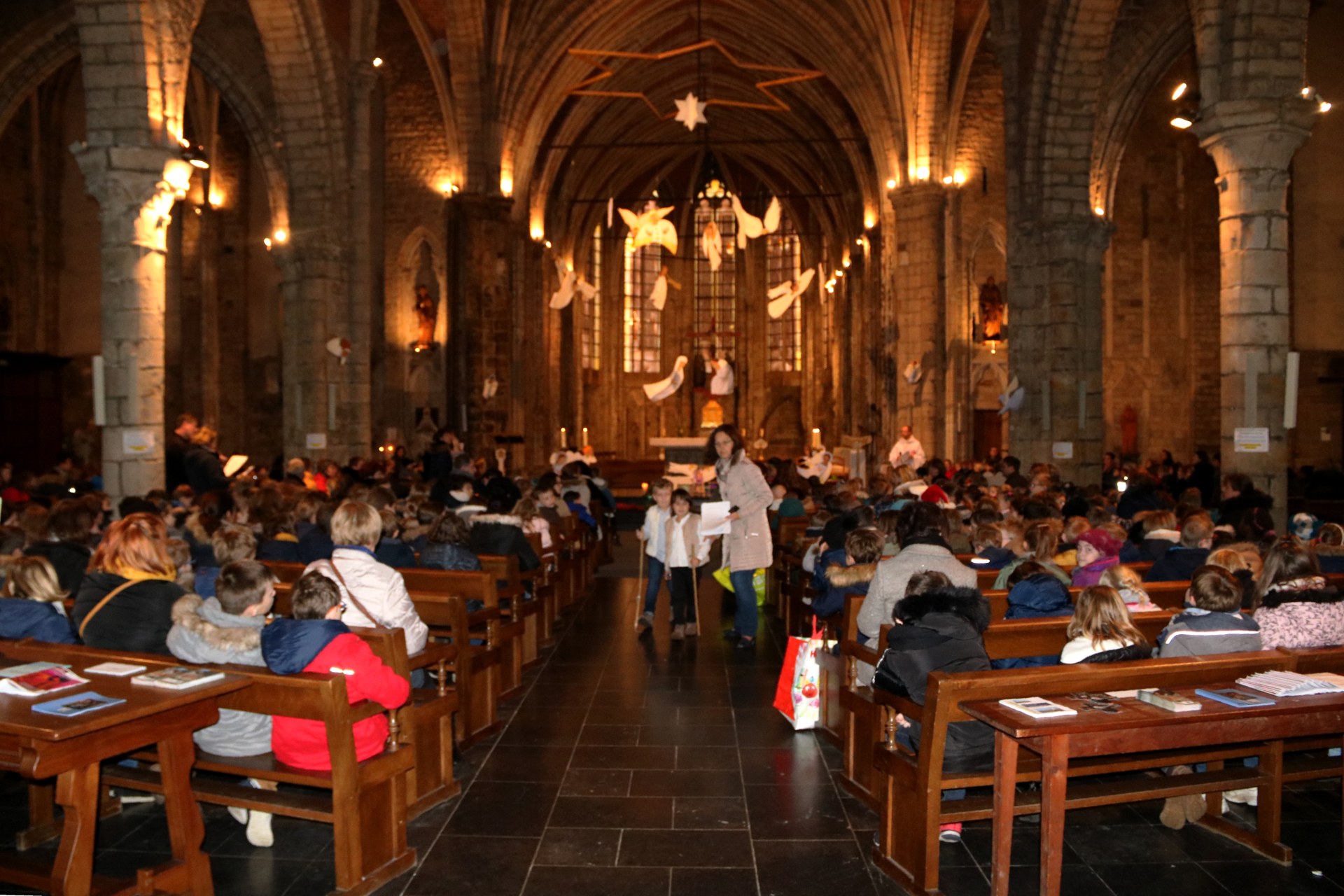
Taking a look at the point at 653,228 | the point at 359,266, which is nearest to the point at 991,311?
the point at 653,228

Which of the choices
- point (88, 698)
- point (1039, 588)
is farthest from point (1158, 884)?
point (88, 698)

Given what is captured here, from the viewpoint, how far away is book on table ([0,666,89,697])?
4.15 m

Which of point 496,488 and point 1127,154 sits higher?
point 1127,154

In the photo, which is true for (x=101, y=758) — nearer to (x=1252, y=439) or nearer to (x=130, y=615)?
(x=130, y=615)

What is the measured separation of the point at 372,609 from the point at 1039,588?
3349 millimetres

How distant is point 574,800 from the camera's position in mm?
5703

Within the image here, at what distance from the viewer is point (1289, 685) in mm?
4469

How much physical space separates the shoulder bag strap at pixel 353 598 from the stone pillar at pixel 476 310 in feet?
60.9

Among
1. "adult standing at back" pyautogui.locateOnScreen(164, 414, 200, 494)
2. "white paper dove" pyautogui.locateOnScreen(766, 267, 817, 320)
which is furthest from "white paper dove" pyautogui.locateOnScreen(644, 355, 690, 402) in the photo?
"adult standing at back" pyautogui.locateOnScreen(164, 414, 200, 494)

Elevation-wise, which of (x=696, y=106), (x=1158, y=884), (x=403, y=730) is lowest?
(x=1158, y=884)

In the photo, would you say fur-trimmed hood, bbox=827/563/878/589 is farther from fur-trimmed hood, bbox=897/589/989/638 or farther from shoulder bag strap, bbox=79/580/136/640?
shoulder bag strap, bbox=79/580/136/640

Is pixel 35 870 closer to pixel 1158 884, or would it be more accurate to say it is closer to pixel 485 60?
pixel 1158 884

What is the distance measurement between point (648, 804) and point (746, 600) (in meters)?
3.80

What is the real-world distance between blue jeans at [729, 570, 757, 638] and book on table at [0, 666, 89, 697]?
5.65 metres
